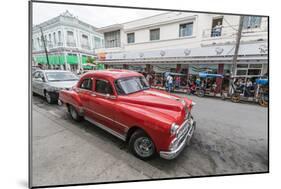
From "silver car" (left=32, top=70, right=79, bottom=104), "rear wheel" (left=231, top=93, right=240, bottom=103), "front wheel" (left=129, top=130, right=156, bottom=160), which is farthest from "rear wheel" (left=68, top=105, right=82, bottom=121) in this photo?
"rear wheel" (left=231, top=93, right=240, bottom=103)

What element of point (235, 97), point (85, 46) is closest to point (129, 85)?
point (85, 46)

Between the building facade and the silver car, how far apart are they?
0.64 m

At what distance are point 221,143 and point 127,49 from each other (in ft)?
17.4

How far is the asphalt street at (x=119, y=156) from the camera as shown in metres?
1.76

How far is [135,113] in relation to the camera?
188 cm

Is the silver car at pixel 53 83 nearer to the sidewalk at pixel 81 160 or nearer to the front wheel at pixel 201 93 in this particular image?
the sidewalk at pixel 81 160

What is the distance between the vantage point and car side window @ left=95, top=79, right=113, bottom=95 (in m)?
2.35

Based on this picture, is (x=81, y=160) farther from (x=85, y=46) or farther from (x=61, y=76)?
(x=61, y=76)

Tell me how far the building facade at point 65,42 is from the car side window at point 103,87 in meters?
1.08

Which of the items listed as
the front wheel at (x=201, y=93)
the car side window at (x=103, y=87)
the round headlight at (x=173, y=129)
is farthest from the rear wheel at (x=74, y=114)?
the front wheel at (x=201, y=93)

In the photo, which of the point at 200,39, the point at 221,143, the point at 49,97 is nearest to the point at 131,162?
the point at 221,143

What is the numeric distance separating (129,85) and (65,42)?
2130 millimetres

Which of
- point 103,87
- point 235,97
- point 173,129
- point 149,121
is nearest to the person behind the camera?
point 173,129

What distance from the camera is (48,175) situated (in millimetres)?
1717
